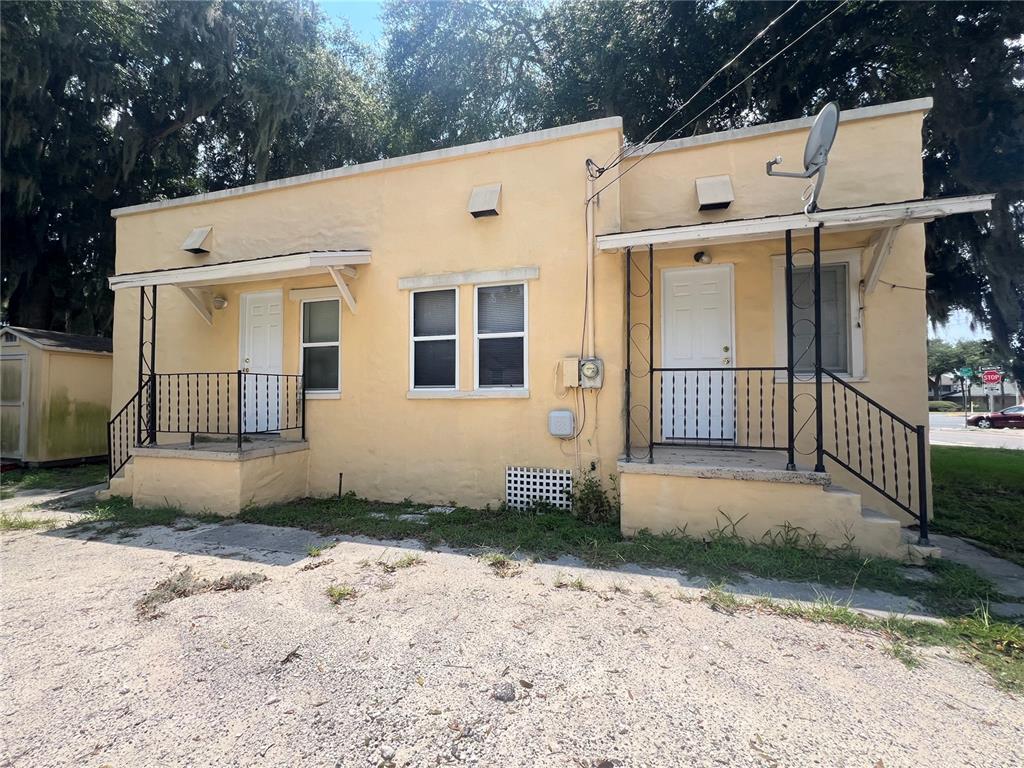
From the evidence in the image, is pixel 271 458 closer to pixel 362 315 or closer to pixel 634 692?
pixel 362 315

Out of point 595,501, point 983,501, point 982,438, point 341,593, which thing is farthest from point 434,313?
point 982,438

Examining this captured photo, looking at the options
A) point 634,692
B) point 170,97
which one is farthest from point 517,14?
point 634,692

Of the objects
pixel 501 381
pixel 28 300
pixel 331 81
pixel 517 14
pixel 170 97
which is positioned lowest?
pixel 501 381

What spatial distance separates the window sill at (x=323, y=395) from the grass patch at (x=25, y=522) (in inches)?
123

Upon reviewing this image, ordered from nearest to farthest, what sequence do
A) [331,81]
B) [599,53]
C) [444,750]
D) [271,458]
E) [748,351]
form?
1. [444,750]
2. [748,351]
3. [271,458]
4. [599,53]
5. [331,81]

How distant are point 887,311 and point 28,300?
1962 centimetres

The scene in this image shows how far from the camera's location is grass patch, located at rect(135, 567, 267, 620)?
3.44 m

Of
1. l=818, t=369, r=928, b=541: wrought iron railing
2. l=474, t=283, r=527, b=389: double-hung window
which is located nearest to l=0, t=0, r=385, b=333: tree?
l=474, t=283, r=527, b=389: double-hung window

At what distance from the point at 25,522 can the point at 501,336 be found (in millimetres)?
6004

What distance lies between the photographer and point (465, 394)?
6.00 m

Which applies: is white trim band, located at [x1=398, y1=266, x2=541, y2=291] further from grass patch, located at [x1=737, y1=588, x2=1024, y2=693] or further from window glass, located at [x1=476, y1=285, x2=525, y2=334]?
grass patch, located at [x1=737, y1=588, x2=1024, y2=693]

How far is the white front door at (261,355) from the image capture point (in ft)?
23.3

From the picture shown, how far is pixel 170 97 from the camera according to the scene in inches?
459

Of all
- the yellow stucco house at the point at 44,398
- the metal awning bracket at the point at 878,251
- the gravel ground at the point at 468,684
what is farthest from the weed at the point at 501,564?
the yellow stucco house at the point at 44,398
